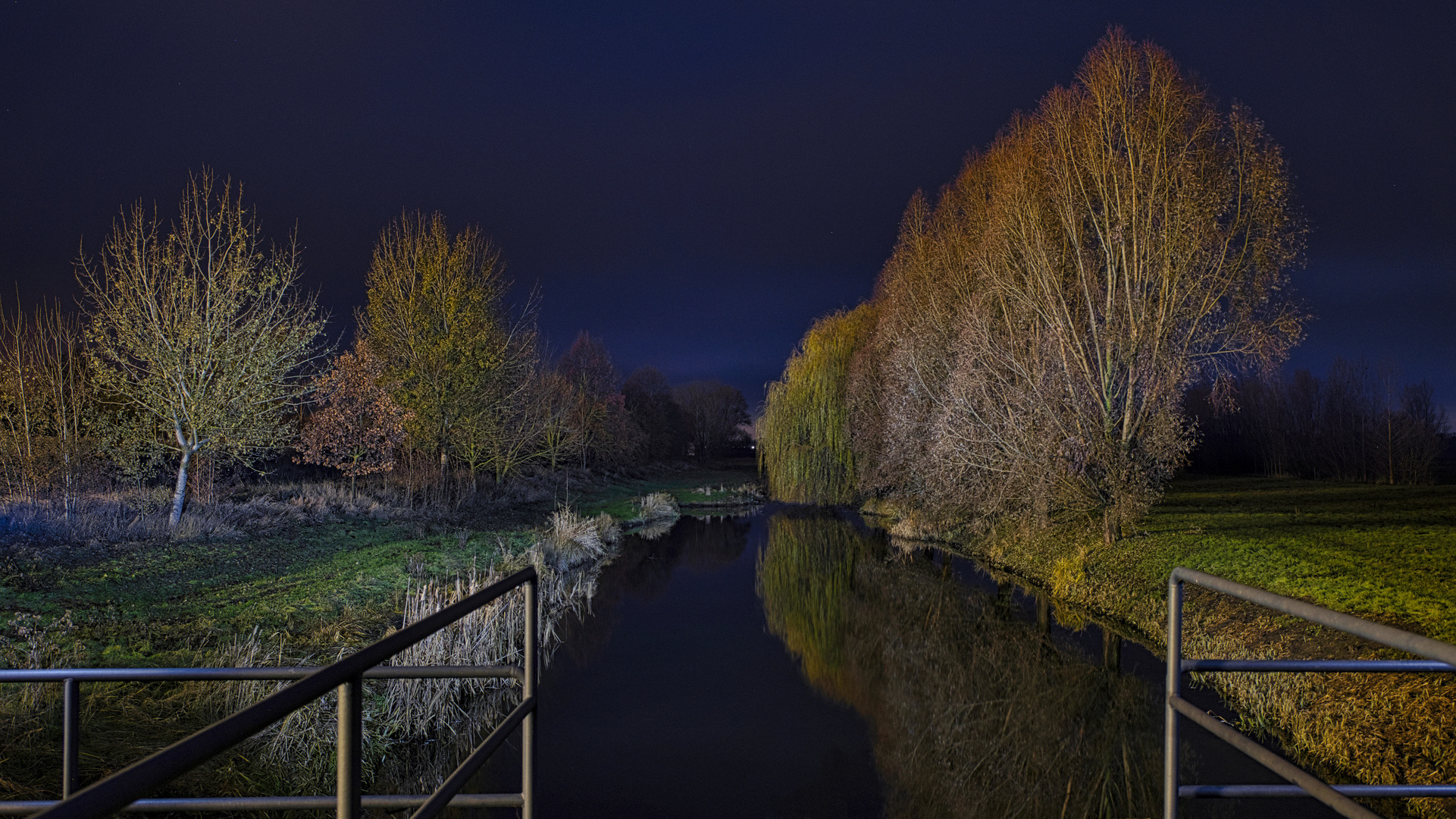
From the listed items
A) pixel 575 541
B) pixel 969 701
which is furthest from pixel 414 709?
pixel 575 541

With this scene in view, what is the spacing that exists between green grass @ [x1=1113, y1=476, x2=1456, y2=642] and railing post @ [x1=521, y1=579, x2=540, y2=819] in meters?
5.58

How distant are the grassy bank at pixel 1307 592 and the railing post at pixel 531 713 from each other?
4.07 m

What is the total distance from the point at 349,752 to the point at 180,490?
17300 millimetres

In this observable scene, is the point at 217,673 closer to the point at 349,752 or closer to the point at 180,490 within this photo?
the point at 349,752

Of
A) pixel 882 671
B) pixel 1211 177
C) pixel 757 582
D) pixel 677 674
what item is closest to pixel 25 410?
pixel 677 674

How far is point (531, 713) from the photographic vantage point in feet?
9.57

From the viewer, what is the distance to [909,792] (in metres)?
7.70

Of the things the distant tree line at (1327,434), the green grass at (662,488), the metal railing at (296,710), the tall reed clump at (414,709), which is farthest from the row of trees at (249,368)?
the distant tree line at (1327,434)

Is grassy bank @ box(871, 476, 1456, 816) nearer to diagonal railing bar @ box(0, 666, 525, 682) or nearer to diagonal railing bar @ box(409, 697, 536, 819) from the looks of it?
diagonal railing bar @ box(409, 697, 536, 819)

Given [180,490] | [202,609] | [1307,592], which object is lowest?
[202,609]

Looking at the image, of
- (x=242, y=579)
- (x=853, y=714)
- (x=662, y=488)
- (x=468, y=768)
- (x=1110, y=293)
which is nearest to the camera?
(x=468, y=768)

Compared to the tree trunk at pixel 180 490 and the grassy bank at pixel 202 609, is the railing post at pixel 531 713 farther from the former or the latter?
the tree trunk at pixel 180 490

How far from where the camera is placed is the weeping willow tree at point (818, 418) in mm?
29156

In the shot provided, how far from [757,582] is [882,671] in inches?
274
